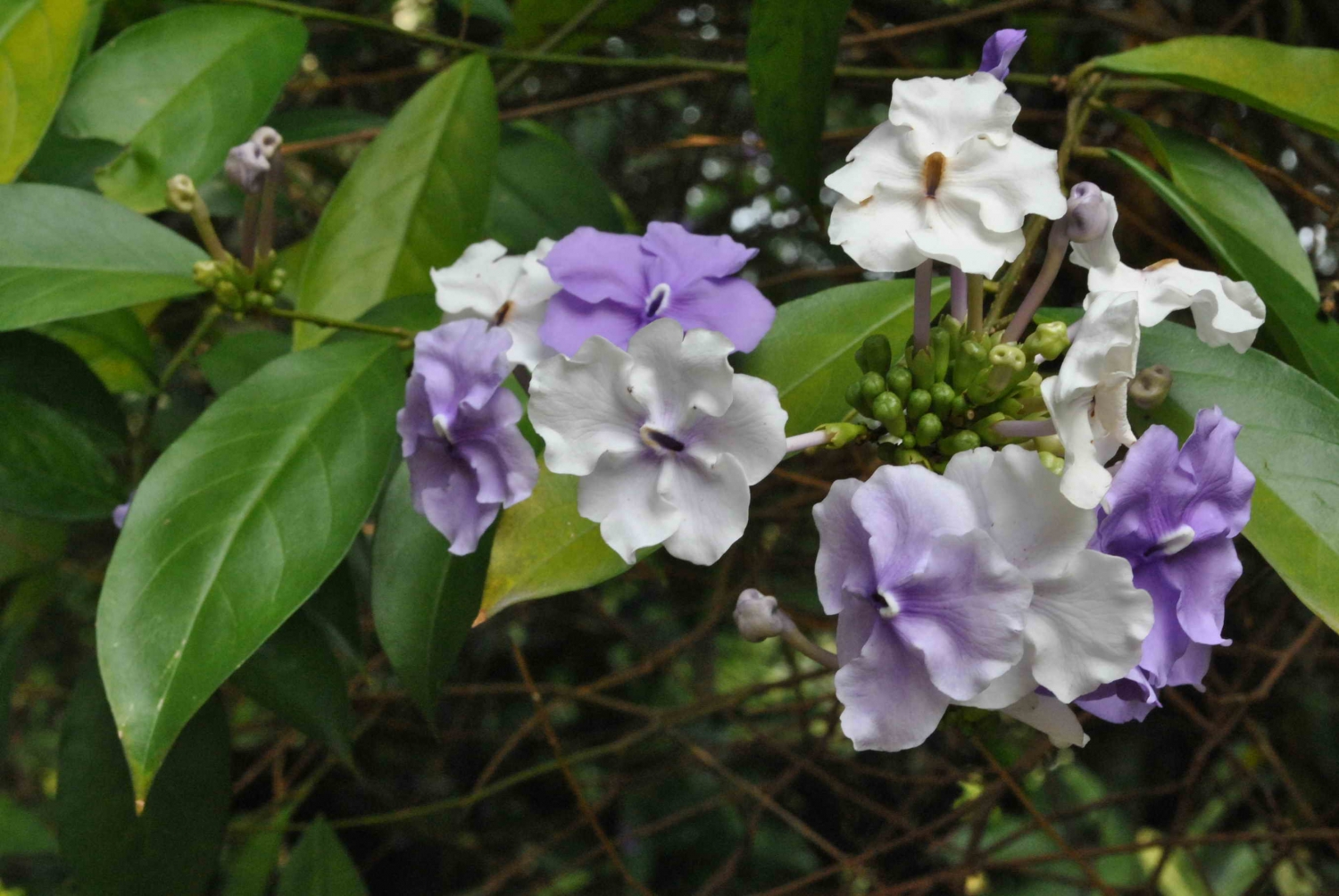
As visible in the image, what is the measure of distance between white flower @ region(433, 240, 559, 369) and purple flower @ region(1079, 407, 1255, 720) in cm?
42

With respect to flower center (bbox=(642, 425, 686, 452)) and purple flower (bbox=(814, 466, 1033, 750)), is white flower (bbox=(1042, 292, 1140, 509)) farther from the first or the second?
flower center (bbox=(642, 425, 686, 452))

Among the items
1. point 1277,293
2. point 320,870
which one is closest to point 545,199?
point 1277,293

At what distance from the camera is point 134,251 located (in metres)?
0.97

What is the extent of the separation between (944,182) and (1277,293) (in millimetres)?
348

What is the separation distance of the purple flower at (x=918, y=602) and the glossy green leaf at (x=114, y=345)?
974 mm

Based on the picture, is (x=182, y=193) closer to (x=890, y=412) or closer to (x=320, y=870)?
(x=890, y=412)

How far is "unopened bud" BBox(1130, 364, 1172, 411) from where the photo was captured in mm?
651

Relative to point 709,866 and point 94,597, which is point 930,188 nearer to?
point 709,866

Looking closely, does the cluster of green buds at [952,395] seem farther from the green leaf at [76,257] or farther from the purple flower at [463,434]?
the green leaf at [76,257]

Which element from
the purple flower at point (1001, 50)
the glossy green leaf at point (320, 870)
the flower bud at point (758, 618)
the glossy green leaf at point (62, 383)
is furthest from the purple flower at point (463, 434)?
the glossy green leaf at point (320, 870)

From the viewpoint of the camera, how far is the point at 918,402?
2.22 feet

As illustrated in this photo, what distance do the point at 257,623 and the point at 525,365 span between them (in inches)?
11.2

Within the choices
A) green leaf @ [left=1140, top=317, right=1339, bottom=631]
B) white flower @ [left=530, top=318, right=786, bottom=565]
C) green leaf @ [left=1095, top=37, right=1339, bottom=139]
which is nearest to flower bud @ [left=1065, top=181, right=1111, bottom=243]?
green leaf @ [left=1140, top=317, right=1339, bottom=631]

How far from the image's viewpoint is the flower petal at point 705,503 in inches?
24.4
